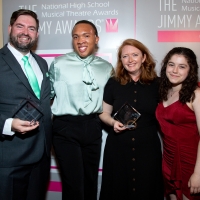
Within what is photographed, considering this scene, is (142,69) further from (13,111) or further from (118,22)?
(13,111)

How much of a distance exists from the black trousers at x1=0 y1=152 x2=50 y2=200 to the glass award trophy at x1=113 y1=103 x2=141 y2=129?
2.47ft

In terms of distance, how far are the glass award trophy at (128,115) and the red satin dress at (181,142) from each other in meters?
0.24

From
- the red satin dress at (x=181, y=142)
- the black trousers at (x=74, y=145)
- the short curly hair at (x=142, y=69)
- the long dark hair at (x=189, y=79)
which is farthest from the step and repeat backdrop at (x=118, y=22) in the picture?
the red satin dress at (x=181, y=142)

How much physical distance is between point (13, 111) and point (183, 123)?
1293 mm

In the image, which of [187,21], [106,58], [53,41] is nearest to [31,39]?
[53,41]

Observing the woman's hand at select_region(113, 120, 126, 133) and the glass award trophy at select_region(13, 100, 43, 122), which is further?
the woman's hand at select_region(113, 120, 126, 133)

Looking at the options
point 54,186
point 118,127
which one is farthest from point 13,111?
point 54,186

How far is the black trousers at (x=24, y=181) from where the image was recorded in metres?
1.80

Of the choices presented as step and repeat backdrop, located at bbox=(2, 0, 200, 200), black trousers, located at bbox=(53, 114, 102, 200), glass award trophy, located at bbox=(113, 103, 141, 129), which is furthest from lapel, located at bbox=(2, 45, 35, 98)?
step and repeat backdrop, located at bbox=(2, 0, 200, 200)

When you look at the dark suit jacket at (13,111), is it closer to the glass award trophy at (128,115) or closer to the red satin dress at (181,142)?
the glass award trophy at (128,115)

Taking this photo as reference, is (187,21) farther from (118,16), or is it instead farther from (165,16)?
(118,16)

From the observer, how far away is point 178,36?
7.96ft

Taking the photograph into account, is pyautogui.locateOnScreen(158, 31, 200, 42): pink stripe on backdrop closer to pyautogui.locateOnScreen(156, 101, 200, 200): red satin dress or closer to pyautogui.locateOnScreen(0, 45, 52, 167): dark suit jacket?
pyautogui.locateOnScreen(156, 101, 200, 200): red satin dress

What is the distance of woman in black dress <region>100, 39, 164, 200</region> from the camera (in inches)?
77.9
